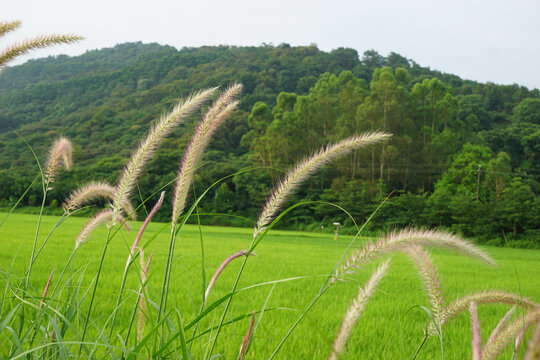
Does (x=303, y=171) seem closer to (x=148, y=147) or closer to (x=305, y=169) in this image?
(x=305, y=169)

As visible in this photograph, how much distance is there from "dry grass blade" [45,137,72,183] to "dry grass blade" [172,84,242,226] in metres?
0.82

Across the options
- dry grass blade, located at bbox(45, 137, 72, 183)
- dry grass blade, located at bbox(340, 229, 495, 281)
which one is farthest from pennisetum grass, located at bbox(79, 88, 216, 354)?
dry grass blade, located at bbox(340, 229, 495, 281)

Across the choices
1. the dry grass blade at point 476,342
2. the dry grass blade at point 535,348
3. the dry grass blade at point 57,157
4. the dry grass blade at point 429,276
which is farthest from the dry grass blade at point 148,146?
the dry grass blade at point 535,348

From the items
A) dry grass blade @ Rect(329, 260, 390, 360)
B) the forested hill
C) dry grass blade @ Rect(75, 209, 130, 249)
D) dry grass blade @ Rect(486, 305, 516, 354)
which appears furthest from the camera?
the forested hill

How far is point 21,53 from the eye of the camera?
1.74 meters

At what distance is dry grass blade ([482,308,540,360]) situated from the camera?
108 centimetres

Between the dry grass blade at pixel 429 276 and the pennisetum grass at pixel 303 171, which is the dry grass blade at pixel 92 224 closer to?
the pennisetum grass at pixel 303 171

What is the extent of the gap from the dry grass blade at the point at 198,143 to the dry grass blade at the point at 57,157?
818 mm

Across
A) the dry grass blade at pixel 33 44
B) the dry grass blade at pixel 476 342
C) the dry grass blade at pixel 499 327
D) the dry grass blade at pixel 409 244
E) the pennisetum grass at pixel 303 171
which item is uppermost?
the dry grass blade at pixel 33 44

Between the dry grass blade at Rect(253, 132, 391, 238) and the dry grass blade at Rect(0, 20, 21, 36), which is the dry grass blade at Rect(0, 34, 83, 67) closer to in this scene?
the dry grass blade at Rect(0, 20, 21, 36)

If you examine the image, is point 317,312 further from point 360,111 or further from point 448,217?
point 360,111

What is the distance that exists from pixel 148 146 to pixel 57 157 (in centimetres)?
77

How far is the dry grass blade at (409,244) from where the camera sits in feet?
3.42

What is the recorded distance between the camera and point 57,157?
1.92 m
